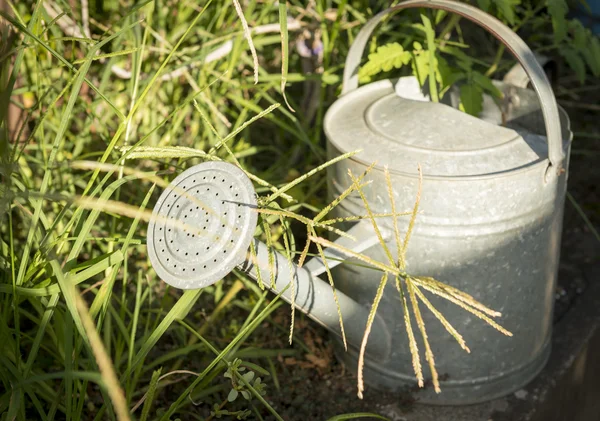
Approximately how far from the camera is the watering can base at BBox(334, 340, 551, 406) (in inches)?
71.1

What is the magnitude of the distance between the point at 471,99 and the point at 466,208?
320 millimetres

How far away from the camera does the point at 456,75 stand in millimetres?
1820

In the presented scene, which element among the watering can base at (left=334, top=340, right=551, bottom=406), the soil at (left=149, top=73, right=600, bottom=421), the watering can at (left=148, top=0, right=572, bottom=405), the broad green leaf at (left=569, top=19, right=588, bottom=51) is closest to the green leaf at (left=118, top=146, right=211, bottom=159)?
the watering can at (left=148, top=0, right=572, bottom=405)

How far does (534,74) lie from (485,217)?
1.03ft

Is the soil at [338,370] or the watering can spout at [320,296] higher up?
the watering can spout at [320,296]

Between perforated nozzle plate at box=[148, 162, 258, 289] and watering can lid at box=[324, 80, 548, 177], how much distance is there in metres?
0.43

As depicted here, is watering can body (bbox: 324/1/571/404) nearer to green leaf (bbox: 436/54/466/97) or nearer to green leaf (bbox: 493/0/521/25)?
green leaf (bbox: 436/54/466/97)

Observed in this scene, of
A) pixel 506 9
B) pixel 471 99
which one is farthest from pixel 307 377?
pixel 506 9

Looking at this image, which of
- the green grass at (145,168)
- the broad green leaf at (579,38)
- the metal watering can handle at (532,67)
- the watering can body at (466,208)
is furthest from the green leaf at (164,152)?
the broad green leaf at (579,38)

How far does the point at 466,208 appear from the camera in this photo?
1.57 metres

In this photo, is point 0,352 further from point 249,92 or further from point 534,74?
point 249,92

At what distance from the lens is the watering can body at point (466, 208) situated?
5.12 feet

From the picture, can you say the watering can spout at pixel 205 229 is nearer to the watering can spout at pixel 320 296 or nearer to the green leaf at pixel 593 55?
the watering can spout at pixel 320 296

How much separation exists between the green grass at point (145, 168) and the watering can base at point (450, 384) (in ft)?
0.82
